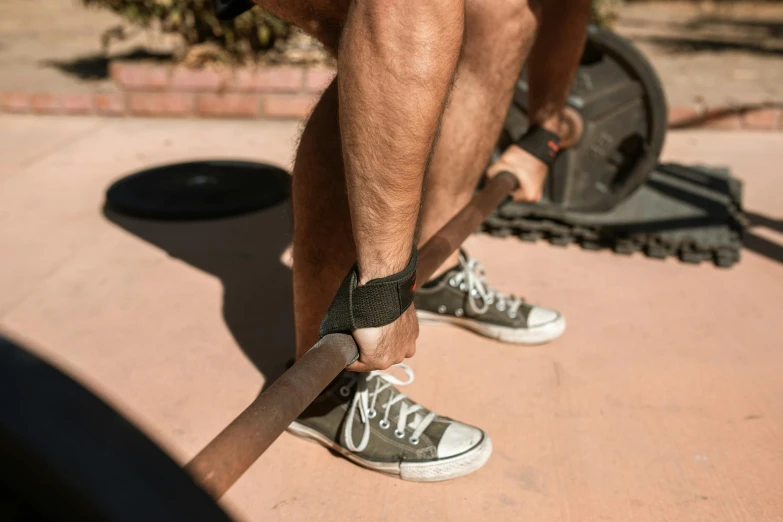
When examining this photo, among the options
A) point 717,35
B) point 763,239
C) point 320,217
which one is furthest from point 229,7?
point 717,35

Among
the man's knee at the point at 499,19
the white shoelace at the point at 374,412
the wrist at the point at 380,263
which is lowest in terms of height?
the white shoelace at the point at 374,412

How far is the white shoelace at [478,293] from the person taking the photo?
6.72ft

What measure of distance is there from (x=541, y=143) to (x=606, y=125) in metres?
0.79

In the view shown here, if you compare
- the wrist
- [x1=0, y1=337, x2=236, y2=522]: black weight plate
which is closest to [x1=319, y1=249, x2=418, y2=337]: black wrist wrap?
the wrist

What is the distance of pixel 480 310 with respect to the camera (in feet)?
6.72

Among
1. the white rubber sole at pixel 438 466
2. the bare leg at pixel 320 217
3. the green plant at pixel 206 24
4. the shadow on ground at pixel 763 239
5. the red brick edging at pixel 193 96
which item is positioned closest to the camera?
the bare leg at pixel 320 217

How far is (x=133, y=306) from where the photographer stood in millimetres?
2172

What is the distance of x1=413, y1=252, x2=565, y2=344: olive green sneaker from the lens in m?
2.02

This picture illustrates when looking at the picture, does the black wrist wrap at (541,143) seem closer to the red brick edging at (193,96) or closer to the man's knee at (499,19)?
the man's knee at (499,19)

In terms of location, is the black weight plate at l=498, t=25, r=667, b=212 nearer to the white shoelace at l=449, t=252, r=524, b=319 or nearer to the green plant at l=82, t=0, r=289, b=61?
the white shoelace at l=449, t=252, r=524, b=319

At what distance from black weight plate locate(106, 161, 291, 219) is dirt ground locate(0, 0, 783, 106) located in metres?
1.63

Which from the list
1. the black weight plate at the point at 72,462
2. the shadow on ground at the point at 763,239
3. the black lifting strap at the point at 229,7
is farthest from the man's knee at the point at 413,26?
the shadow on ground at the point at 763,239

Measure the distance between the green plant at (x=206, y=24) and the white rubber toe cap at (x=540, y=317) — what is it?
2759 millimetres

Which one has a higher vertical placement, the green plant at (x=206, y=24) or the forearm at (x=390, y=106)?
the forearm at (x=390, y=106)
